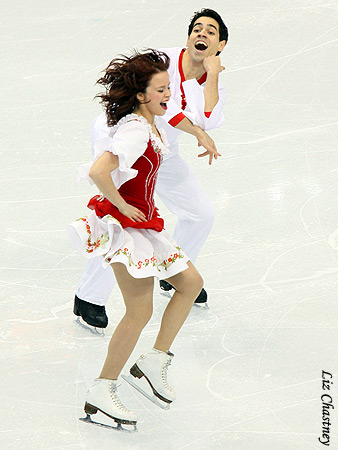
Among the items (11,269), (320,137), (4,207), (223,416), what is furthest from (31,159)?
(223,416)

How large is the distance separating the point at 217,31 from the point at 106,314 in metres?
1.42

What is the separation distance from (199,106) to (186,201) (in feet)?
1.54

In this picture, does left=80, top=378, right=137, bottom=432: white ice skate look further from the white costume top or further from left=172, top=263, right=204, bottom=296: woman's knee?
the white costume top

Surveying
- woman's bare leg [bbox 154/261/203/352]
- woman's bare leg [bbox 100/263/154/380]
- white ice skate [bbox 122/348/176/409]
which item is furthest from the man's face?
white ice skate [bbox 122/348/176/409]

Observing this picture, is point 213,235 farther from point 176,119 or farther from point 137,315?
point 137,315

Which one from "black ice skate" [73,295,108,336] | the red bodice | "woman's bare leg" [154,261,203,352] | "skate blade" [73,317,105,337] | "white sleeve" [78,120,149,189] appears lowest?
"skate blade" [73,317,105,337]

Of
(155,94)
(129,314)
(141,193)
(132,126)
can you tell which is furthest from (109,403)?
(155,94)

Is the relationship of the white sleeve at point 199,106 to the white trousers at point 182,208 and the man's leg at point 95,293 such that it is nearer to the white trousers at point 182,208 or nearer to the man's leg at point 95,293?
the white trousers at point 182,208

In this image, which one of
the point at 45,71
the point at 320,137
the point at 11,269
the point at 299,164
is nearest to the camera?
the point at 11,269

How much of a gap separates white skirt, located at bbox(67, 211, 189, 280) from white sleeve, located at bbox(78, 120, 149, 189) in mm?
174

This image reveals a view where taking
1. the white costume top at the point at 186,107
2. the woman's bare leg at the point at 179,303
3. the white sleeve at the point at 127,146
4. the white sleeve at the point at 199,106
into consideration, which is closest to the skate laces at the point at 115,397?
the woman's bare leg at the point at 179,303

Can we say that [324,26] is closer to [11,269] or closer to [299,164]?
[299,164]

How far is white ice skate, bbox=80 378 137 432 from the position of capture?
3.32 meters

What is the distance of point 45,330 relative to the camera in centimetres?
413
